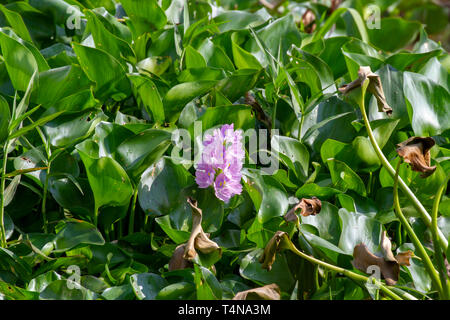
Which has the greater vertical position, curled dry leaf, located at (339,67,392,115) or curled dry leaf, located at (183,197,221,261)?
curled dry leaf, located at (339,67,392,115)

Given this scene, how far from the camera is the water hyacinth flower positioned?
119 centimetres

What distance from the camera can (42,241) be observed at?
1268mm

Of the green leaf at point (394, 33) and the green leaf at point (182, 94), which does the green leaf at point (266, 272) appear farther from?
the green leaf at point (394, 33)

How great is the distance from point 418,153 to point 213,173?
38cm

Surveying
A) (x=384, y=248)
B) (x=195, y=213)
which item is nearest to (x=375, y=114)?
(x=384, y=248)

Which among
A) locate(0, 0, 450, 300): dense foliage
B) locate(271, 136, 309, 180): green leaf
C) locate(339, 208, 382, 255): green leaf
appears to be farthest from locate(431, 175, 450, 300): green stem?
locate(271, 136, 309, 180): green leaf

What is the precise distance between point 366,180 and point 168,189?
488 millimetres

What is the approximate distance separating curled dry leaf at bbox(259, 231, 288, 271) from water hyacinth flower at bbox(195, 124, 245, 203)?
14cm

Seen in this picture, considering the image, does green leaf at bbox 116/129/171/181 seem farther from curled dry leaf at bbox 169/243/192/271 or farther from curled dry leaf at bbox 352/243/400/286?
curled dry leaf at bbox 352/243/400/286

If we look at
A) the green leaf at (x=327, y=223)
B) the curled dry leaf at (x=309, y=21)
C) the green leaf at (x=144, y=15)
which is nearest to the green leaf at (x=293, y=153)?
the green leaf at (x=327, y=223)

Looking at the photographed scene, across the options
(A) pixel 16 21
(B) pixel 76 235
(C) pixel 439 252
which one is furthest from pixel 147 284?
(A) pixel 16 21

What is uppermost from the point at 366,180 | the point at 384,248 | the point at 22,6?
the point at 22,6

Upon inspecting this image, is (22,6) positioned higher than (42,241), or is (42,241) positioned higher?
(22,6)
